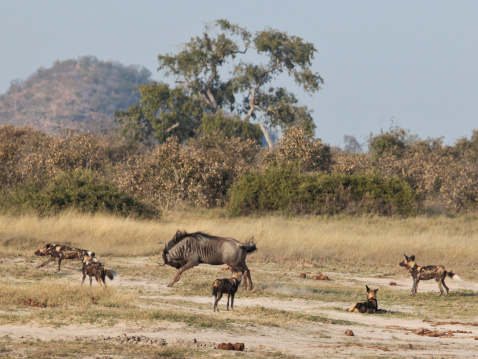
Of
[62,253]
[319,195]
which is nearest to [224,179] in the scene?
[319,195]

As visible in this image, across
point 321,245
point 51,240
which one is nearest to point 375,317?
point 321,245

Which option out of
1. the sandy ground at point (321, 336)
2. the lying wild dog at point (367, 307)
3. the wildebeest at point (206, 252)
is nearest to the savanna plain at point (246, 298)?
the sandy ground at point (321, 336)

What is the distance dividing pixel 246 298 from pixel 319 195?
18.3 metres

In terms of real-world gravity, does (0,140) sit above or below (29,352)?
above

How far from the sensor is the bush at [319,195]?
31.8 metres

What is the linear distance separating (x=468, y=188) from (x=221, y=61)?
26.3 m

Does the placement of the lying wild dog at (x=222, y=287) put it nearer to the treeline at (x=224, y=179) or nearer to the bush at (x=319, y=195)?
the treeline at (x=224, y=179)

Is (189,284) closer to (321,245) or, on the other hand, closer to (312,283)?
(312,283)

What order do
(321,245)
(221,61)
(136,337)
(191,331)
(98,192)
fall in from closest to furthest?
(136,337)
(191,331)
(321,245)
(98,192)
(221,61)

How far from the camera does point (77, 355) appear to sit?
27.7ft

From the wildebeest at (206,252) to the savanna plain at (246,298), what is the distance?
1.72 ft

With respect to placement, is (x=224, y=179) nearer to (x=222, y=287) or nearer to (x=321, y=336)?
(x=222, y=287)

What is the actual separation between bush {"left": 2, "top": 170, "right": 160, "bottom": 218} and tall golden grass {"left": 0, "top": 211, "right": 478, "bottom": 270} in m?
1.70

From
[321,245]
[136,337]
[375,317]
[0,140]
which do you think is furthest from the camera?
[0,140]
